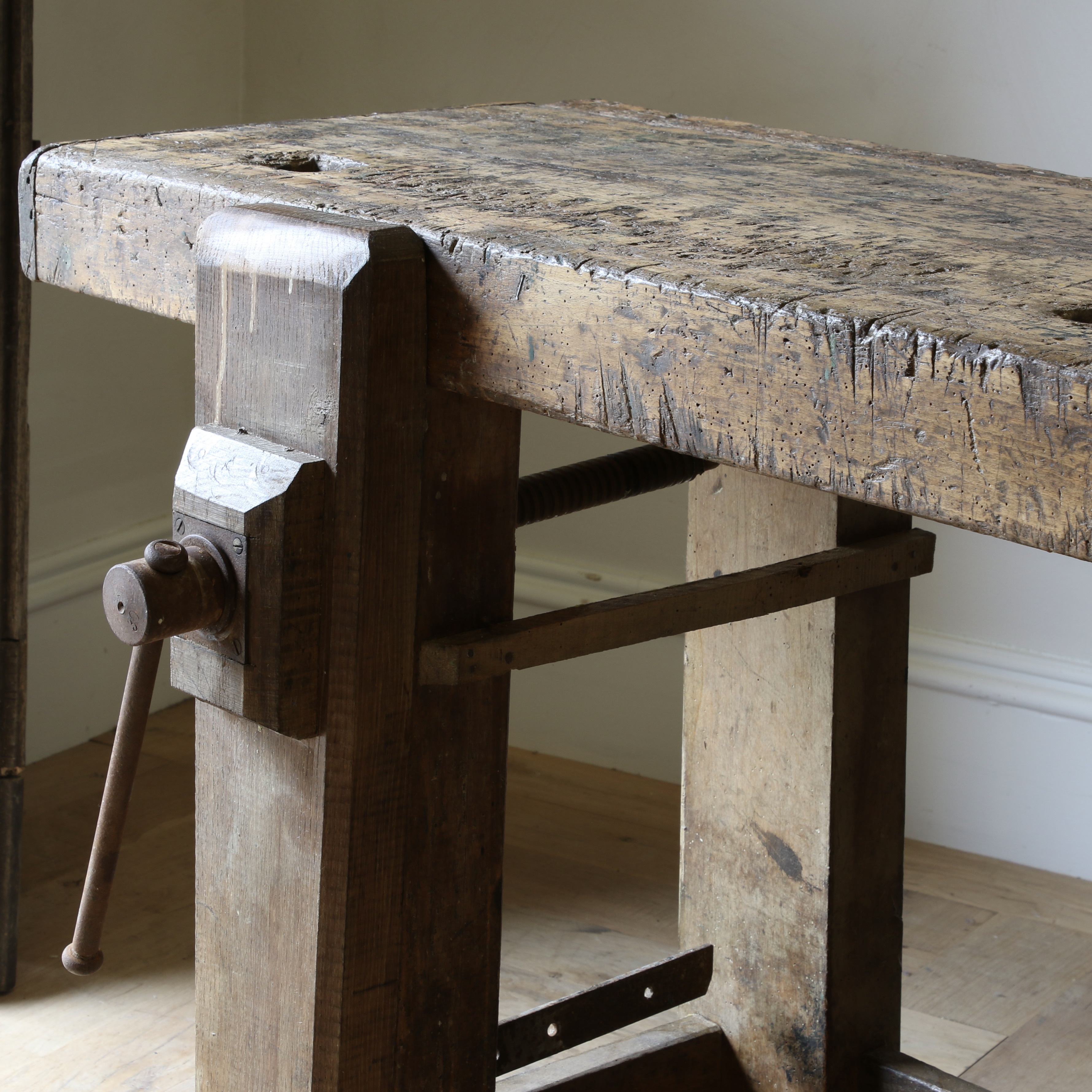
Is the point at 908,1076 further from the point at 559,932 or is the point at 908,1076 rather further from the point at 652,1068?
the point at 559,932

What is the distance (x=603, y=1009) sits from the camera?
3.43 feet

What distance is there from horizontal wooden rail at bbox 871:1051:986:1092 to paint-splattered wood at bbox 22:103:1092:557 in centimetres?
61

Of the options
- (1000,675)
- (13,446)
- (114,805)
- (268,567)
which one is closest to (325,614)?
(268,567)

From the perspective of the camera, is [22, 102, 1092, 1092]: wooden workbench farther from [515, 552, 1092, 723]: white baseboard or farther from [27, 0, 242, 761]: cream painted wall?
[27, 0, 242, 761]: cream painted wall

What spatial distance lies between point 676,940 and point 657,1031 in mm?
447

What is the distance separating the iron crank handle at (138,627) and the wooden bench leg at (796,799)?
1.46 ft

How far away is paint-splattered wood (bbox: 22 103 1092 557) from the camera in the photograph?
19.0 inches

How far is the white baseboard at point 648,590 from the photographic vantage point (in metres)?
1.67

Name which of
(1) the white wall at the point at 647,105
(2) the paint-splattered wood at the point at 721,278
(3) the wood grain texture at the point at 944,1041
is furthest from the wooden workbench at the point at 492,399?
(1) the white wall at the point at 647,105

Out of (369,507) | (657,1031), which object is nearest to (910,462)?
(369,507)

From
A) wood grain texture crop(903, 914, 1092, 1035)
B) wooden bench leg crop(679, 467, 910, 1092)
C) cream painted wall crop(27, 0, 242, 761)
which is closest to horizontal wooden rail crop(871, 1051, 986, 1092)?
wooden bench leg crop(679, 467, 910, 1092)

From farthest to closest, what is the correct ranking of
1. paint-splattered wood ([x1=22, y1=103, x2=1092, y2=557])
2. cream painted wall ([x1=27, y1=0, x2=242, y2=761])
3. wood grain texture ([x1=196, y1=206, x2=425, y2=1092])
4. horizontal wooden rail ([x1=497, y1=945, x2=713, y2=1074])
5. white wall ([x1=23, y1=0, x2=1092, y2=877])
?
cream painted wall ([x1=27, y1=0, x2=242, y2=761])
white wall ([x1=23, y1=0, x2=1092, y2=877])
horizontal wooden rail ([x1=497, y1=945, x2=713, y2=1074])
wood grain texture ([x1=196, y1=206, x2=425, y2=1092])
paint-splattered wood ([x1=22, y1=103, x2=1092, y2=557])

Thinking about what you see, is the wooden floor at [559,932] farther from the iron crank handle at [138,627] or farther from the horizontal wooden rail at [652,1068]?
the iron crank handle at [138,627]

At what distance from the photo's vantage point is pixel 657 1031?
1128 mm
